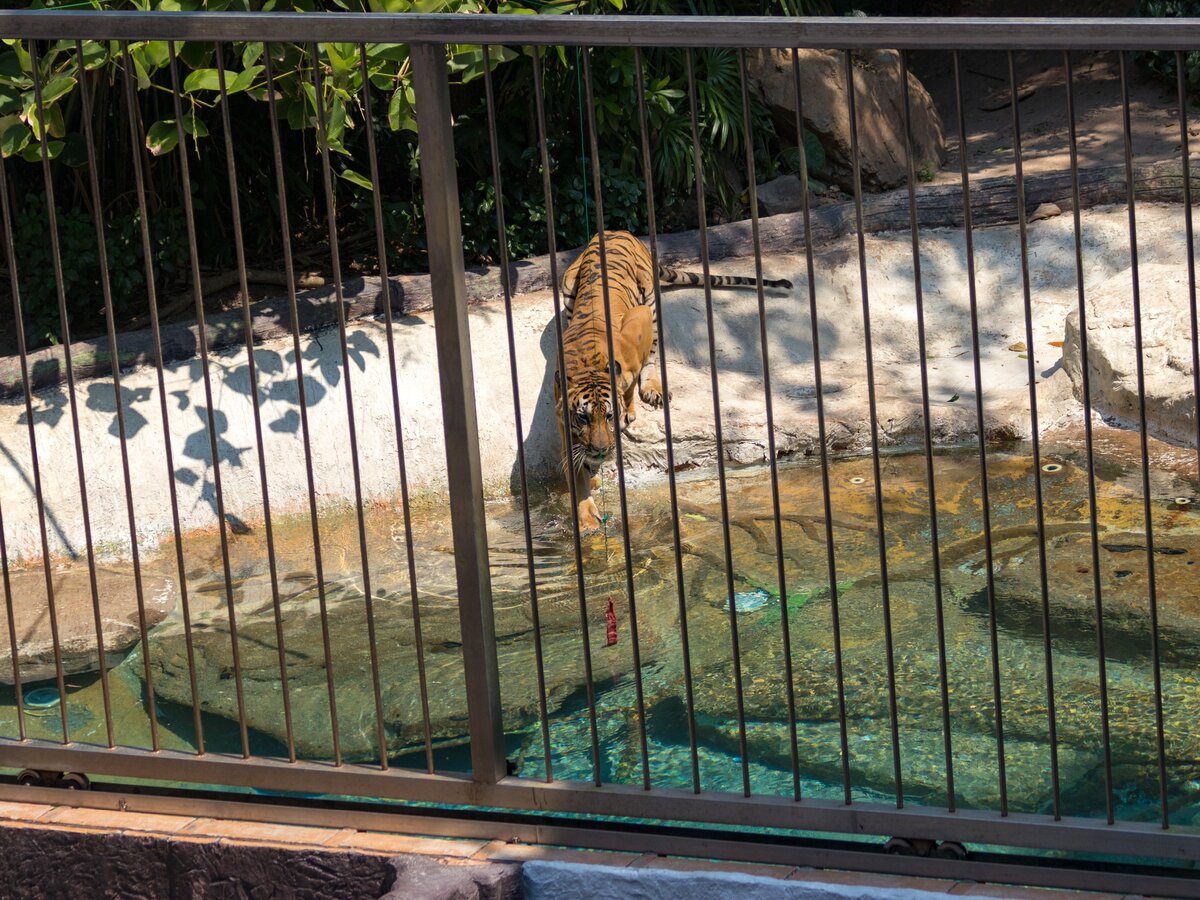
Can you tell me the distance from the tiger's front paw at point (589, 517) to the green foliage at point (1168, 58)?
6.35 m

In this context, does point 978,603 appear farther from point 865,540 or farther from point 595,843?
point 595,843

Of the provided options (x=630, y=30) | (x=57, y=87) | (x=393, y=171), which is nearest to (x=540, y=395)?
(x=393, y=171)

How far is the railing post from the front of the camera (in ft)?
7.30

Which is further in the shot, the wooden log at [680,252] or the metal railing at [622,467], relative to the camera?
the wooden log at [680,252]

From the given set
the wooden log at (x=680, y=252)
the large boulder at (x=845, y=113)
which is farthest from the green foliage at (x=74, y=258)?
the large boulder at (x=845, y=113)

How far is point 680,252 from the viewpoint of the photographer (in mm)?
8234

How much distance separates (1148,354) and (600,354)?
2.66 m

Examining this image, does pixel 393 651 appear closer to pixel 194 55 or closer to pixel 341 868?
pixel 194 55

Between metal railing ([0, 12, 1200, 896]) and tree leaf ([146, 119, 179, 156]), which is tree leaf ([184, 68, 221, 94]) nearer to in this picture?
tree leaf ([146, 119, 179, 156])

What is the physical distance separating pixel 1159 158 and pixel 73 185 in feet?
23.3

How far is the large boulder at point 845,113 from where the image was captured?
400 inches

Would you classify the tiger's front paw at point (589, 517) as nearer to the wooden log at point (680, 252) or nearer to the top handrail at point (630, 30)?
the wooden log at point (680, 252)

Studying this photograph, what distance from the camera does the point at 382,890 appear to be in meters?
2.32

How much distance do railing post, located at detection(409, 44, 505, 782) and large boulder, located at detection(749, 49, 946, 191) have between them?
8237 mm
